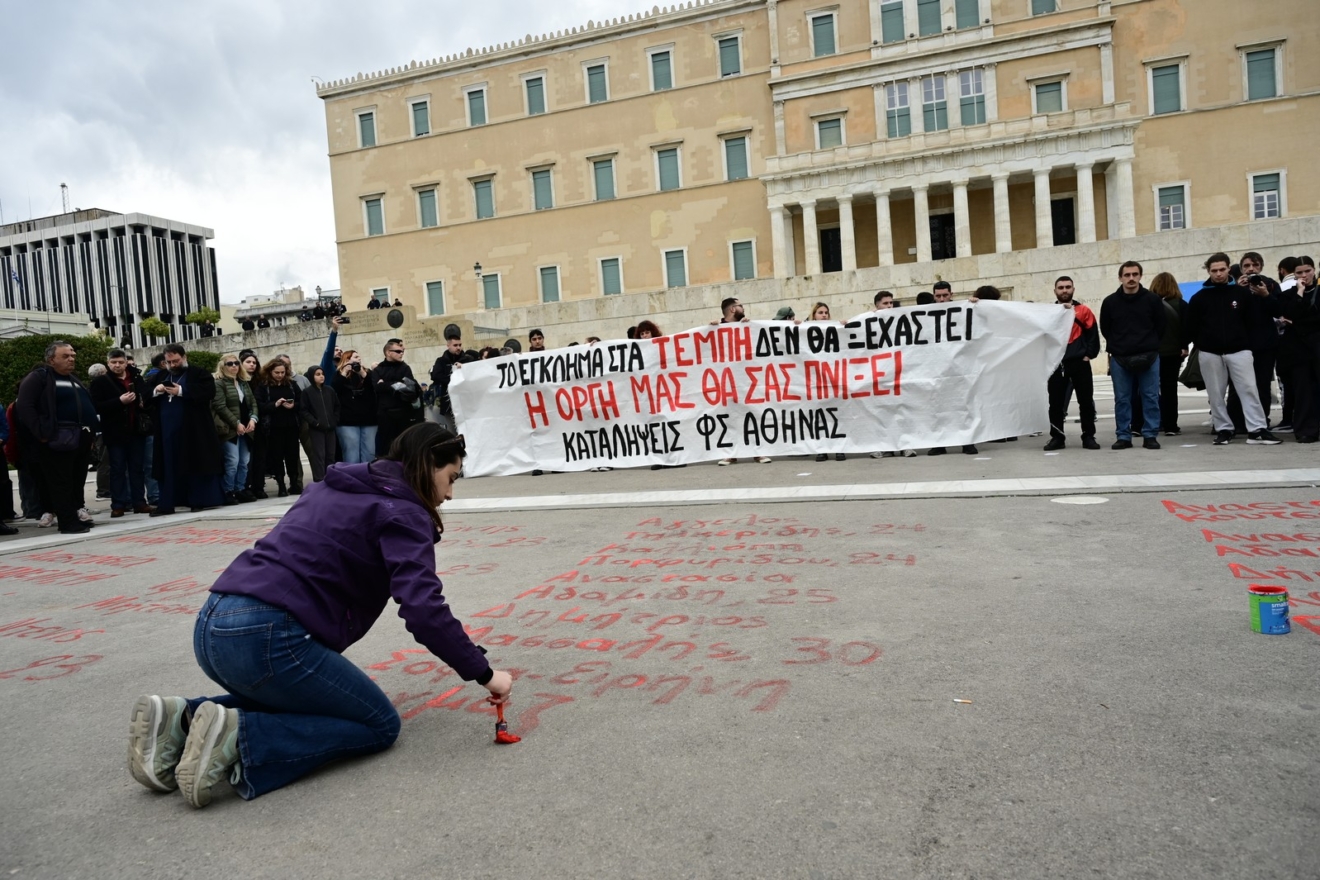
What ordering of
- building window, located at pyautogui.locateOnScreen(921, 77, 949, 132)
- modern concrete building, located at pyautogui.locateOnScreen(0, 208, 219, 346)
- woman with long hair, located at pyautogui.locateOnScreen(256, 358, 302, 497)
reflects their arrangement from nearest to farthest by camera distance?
woman with long hair, located at pyautogui.locateOnScreen(256, 358, 302, 497) → building window, located at pyautogui.locateOnScreen(921, 77, 949, 132) → modern concrete building, located at pyautogui.locateOnScreen(0, 208, 219, 346)

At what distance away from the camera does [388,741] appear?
343 centimetres

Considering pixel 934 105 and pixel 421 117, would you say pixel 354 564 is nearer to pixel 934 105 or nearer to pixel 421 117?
pixel 934 105

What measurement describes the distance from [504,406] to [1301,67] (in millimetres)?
40076

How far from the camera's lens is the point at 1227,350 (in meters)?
10.3

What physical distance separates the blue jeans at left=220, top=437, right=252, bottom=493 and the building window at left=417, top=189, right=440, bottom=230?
40871 mm

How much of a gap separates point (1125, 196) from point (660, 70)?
21.8 metres

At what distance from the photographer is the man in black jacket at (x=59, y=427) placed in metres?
9.90

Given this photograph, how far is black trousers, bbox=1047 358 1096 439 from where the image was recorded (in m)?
10.6

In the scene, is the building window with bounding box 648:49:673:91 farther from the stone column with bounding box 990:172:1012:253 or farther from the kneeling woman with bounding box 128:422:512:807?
the kneeling woman with bounding box 128:422:512:807

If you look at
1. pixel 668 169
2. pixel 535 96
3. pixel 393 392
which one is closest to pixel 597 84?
pixel 535 96

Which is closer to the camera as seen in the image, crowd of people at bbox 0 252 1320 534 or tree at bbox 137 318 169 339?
crowd of people at bbox 0 252 1320 534

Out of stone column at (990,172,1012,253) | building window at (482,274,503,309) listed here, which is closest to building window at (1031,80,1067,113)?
stone column at (990,172,1012,253)

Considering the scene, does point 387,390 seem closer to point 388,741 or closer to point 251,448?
point 251,448

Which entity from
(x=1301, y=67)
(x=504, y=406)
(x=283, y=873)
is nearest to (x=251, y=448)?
(x=504, y=406)
